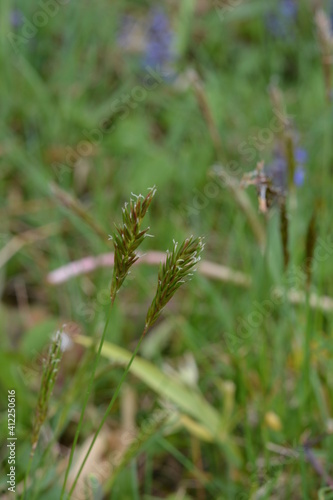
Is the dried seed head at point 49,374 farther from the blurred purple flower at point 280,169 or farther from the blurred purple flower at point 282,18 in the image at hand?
the blurred purple flower at point 282,18

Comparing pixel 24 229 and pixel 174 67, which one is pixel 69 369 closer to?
pixel 24 229

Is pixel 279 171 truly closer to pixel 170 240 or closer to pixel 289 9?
pixel 170 240

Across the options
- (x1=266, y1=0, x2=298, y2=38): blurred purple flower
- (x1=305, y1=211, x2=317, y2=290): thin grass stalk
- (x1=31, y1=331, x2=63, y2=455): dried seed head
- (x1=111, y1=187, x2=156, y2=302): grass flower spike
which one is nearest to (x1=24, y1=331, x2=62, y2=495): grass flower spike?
(x1=31, y1=331, x2=63, y2=455): dried seed head

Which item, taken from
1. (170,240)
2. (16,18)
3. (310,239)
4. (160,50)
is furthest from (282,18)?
(310,239)

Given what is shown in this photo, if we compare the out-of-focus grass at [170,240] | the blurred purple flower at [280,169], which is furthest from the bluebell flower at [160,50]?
the blurred purple flower at [280,169]

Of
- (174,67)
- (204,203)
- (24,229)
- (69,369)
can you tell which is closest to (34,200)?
(24,229)

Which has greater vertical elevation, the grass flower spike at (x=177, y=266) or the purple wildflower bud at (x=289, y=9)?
the purple wildflower bud at (x=289, y=9)
